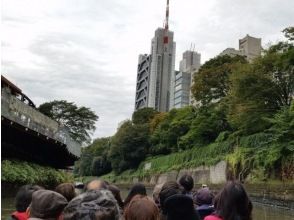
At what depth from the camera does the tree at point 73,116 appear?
181 feet

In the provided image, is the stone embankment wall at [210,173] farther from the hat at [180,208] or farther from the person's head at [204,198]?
the hat at [180,208]

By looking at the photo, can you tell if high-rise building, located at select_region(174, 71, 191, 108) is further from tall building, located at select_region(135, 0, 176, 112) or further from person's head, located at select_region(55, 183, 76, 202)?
person's head, located at select_region(55, 183, 76, 202)

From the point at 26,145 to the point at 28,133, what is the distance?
4.19 metres

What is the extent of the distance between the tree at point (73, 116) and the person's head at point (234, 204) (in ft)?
168

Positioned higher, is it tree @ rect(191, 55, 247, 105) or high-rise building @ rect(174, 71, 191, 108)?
high-rise building @ rect(174, 71, 191, 108)

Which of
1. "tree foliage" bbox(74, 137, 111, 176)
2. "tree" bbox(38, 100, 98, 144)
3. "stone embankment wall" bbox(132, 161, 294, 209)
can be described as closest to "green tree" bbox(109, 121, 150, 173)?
"tree foliage" bbox(74, 137, 111, 176)

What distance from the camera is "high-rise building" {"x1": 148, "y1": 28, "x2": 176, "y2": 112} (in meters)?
129

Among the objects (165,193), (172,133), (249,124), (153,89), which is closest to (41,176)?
(165,193)

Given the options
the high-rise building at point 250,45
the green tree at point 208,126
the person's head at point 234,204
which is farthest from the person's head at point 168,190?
the high-rise building at point 250,45

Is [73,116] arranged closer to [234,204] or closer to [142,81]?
[234,204]

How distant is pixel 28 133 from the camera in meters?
18.0

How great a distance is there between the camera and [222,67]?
4816cm

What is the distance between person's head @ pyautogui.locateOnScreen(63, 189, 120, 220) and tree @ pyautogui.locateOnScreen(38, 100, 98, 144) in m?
52.3

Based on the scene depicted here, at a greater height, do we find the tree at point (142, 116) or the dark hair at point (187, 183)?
the tree at point (142, 116)
